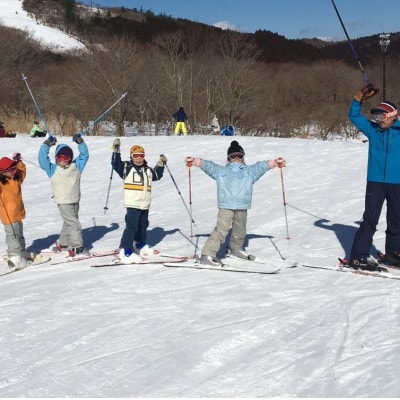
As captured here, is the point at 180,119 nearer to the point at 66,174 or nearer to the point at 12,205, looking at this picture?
the point at 66,174

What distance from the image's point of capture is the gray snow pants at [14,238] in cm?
717

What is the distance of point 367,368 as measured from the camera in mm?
3865

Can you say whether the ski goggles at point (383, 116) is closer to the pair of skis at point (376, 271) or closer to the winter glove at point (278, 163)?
the winter glove at point (278, 163)

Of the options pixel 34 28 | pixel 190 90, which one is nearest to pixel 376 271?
pixel 190 90

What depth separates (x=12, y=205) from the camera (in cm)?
710

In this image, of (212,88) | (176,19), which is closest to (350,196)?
(212,88)

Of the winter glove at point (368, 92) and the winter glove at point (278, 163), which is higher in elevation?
the winter glove at point (368, 92)

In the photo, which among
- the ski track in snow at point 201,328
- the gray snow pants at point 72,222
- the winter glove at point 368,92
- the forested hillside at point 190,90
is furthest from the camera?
the forested hillside at point 190,90

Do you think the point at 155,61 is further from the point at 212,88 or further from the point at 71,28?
the point at 71,28

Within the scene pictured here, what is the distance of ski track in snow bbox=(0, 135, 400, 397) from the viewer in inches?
148

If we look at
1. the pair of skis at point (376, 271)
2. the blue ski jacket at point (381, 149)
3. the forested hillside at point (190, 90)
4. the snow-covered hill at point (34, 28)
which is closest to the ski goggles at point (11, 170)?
the pair of skis at point (376, 271)

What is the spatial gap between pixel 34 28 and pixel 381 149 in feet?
281

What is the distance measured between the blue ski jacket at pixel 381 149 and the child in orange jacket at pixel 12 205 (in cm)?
428

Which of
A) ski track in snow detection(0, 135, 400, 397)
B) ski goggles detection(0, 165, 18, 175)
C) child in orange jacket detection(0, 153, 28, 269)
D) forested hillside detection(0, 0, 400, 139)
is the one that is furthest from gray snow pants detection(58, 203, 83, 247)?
forested hillside detection(0, 0, 400, 139)
